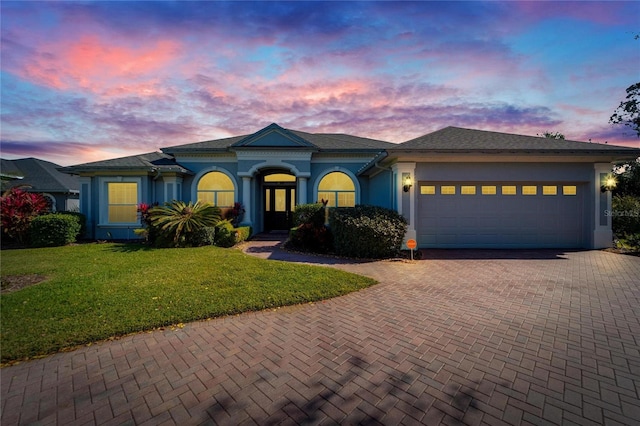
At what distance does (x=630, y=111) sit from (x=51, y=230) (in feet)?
108

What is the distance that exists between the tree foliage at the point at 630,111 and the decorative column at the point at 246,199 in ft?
79.4

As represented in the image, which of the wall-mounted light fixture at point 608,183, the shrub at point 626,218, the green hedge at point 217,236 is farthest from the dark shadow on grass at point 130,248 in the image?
the shrub at point 626,218

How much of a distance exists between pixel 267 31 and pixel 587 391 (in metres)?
8.55

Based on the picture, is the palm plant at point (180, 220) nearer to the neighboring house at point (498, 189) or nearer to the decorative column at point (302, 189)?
the decorative column at point (302, 189)

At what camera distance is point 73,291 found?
5.33 meters

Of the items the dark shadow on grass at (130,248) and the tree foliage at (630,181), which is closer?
the dark shadow on grass at (130,248)

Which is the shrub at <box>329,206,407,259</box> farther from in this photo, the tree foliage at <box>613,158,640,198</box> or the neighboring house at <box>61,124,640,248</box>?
the tree foliage at <box>613,158,640,198</box>

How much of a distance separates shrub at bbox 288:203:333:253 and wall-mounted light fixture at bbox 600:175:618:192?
9.76 metres

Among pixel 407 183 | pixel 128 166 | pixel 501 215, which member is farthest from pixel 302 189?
pixel 501 215

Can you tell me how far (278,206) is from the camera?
51.7 ft

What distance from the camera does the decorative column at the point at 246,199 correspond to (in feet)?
45.1

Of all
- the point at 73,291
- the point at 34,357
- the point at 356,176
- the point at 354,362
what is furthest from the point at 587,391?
the point at 356,176

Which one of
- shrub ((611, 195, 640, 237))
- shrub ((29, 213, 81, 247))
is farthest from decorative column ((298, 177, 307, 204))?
shrub ((611, 195, 640, 237))

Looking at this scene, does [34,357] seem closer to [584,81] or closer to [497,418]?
[497,418]
